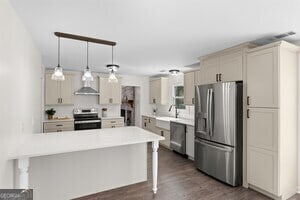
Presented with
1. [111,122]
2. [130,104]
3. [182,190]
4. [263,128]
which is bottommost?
[182,190]

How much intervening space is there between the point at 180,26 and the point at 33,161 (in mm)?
2553

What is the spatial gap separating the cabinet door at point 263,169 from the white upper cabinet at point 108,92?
13.4 ft

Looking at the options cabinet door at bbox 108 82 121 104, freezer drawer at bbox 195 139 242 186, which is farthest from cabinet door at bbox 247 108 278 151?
cabinet door at bbox 108 82 121 104

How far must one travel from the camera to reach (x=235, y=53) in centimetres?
295

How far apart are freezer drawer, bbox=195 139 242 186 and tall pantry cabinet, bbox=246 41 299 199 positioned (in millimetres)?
228

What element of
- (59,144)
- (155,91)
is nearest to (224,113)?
(59,144)

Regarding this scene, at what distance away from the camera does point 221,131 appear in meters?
2.91

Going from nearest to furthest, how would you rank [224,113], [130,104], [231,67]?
1. [224,113]
2. [231,67]
3. [130,104]

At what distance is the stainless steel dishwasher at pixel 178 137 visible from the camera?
4.21m

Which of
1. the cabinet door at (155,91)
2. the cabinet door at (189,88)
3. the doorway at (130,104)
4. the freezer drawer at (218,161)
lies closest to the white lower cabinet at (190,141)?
the freezer drawer at (218,161)

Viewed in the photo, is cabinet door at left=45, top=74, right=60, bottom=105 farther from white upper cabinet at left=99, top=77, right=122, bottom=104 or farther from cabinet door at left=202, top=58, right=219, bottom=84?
cabinet door at left=202, top=58, right=219, bottom=84

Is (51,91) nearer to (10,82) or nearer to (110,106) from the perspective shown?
(110,106)

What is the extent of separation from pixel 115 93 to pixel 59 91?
1652mm

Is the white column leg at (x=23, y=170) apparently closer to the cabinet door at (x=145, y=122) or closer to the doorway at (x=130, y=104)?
the cabinet door at (x=145, y=122)
